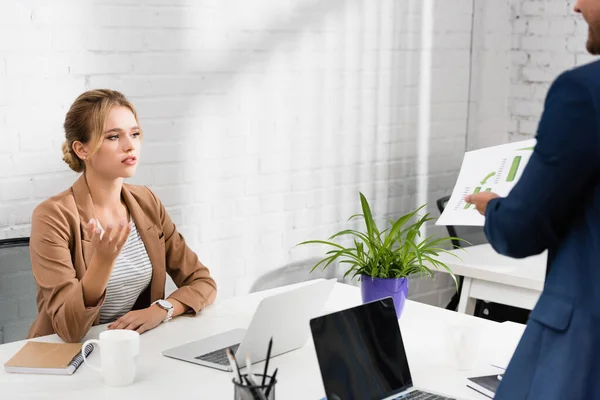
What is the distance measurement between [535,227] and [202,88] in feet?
6.84

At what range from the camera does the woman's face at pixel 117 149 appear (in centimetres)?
233

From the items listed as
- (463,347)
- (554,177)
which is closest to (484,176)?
(463,347)

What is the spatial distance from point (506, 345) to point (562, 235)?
86cm

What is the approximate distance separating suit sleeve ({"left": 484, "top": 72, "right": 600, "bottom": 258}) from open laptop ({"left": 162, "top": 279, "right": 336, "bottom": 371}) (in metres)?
0.63

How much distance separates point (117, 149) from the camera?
2.34m

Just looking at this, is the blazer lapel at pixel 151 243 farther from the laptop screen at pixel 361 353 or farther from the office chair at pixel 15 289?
the laptop screen at pixel 361 353

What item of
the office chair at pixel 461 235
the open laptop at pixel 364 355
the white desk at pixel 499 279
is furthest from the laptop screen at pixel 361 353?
the office chair at pixel 461 235

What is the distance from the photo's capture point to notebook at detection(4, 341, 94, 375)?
5.93ft

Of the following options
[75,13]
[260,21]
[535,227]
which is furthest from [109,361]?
[260,21]

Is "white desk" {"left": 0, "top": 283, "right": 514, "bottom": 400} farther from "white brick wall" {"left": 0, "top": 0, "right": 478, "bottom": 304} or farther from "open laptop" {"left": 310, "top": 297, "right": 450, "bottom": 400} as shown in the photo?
"white brick wall" {"left": 0, "top": 0, "right": 478, "bottom": 304}

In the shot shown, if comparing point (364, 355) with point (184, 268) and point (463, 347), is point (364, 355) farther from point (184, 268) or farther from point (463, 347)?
point (184, 268)

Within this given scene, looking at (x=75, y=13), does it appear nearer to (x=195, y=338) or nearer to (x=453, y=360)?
(x=195, y=338)

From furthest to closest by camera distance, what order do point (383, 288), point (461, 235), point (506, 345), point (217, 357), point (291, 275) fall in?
point (461, 235)
point (291, 275)
point (383, 288)
point (506, 345)
point (217, 357)

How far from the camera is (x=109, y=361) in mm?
1731
